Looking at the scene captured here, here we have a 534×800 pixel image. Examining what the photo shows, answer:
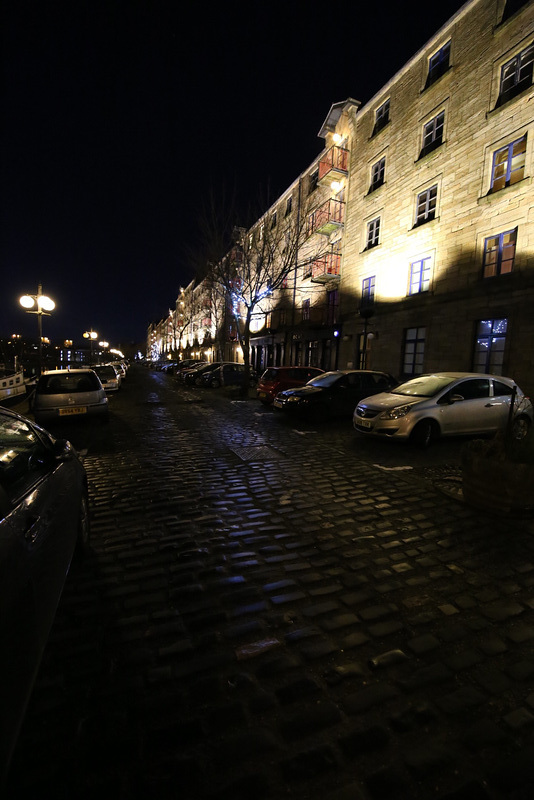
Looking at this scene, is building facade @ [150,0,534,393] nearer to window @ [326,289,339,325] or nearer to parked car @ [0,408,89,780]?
window @ [326,289,339,325]

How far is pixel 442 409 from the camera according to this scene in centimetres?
736

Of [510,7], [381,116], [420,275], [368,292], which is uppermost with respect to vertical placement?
[381,116]

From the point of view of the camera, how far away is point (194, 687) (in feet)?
6.37

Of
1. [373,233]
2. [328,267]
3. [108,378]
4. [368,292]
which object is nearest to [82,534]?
[108,378]

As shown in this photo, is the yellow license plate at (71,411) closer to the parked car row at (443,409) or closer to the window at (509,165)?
the parked car row at (443,409)

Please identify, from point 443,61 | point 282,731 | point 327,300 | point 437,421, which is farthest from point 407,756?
point 327,300

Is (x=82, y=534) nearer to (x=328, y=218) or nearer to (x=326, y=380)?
(x=326, y=380)

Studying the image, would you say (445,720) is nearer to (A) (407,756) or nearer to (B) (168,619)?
(A) (407,756)

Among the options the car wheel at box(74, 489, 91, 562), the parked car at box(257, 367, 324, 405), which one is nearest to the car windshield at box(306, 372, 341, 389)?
the parked car at box(257, 367, 324, 405)

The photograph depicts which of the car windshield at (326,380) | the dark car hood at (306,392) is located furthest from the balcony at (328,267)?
the dark car hood at (306,392)

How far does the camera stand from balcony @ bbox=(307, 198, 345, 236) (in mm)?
22302

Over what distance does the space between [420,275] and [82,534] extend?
17.2 meters

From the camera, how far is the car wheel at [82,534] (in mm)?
3133

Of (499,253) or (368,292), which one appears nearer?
(499,253)
